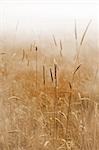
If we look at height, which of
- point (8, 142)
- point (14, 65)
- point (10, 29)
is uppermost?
point (10, 29)

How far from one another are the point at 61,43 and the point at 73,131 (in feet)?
1.09

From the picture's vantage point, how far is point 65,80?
1184mm

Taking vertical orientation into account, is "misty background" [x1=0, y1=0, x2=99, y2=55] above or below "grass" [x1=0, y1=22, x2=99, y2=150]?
above

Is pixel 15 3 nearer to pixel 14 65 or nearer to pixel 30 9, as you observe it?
pixel 30 9

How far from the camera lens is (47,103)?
3.89 feet

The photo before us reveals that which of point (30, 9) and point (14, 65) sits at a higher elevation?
point (30, 9)

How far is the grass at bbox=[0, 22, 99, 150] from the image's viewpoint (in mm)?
1170

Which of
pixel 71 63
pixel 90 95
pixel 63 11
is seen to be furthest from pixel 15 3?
pixel 90 95

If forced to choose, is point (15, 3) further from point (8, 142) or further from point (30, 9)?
point (8, 142)

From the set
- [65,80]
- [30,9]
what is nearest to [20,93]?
[65,80]

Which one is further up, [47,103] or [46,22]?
[46,22]

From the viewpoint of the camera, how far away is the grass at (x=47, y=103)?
1.17 m

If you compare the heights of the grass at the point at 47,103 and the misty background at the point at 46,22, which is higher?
the misty background at the point at 46,22

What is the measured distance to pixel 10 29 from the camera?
1200 mm
